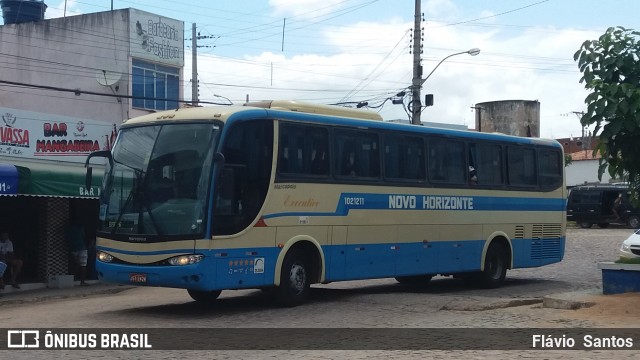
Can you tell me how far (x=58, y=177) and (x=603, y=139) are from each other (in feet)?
39.9

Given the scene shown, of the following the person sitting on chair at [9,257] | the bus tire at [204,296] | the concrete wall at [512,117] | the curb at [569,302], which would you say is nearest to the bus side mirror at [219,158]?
the bus tire at [204,296]

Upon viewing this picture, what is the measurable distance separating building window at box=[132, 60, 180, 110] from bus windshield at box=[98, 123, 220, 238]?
70.6 feet

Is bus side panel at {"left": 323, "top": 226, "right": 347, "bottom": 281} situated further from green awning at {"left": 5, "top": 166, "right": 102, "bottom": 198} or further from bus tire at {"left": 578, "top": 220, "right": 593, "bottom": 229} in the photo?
bus tire at {"left": 578, "top": 220, "right": 593, "bottom": 229}

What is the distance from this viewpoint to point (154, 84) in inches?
1462

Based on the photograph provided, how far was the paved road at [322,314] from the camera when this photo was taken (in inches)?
417

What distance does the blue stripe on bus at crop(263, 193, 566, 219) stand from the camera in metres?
16.1

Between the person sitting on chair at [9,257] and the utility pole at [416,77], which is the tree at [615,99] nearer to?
the person sitting on chair at [9,257]

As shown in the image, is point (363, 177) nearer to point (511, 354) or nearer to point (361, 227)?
point (361, 227)

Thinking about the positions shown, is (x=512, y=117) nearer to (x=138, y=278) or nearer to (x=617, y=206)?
(x=617, y=206)

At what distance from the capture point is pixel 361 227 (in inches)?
650

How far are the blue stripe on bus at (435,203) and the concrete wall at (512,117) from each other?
51.0 m

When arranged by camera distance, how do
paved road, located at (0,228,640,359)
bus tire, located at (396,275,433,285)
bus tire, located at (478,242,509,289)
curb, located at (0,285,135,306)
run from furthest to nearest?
bus tire, located at (396,275,433,285) < bus tire, located at (478,242,509,289) < curb, located at (0,285,135,306) < paved road, located at (0,228,640,359)

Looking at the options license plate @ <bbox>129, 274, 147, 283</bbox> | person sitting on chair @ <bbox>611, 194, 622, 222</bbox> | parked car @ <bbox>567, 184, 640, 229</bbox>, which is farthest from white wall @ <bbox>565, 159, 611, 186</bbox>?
license plate @ <bbox>129, 274, 147, 283</bbox>

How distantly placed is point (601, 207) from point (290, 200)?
36.3 m
